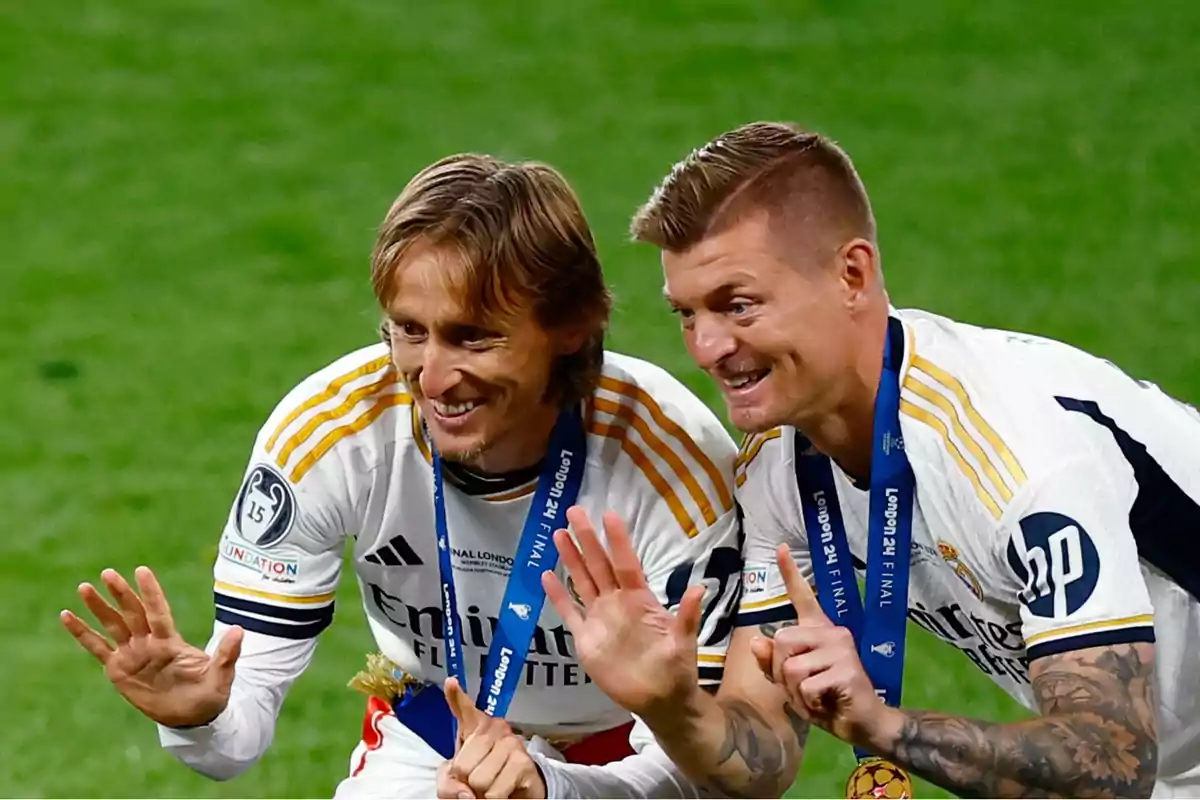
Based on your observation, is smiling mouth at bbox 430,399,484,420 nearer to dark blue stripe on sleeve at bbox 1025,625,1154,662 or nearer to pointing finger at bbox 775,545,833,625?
pointing finger at bbox 775,545,833,625

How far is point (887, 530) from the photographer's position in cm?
330

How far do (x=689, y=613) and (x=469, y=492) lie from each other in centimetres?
74

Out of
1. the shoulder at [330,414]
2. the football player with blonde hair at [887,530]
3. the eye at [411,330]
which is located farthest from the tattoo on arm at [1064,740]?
the shoulder at [330,414]

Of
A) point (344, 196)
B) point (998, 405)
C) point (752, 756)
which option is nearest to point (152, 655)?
point (752, 756)

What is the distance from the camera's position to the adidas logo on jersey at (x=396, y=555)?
3693mm

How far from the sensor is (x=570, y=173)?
9000 mm

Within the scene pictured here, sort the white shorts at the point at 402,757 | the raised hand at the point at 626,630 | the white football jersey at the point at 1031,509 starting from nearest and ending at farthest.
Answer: the white football jersey at the point at 1031,509, the raised hand at the point at 626,630, the white shorts at the point at 402,757

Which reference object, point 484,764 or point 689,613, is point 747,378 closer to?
point 689,613

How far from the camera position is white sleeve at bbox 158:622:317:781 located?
3.50 m

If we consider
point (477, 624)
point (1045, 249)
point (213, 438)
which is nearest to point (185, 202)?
point (213, 438)

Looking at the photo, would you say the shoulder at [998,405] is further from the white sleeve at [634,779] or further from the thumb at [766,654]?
the white sleeve at [634,779]

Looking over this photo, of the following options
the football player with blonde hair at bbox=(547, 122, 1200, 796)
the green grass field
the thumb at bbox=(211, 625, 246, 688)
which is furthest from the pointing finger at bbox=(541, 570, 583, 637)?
the green grass field

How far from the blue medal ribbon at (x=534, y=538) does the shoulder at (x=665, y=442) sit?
2.5 inches

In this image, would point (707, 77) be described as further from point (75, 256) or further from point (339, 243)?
point (75, 256)
